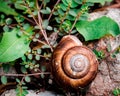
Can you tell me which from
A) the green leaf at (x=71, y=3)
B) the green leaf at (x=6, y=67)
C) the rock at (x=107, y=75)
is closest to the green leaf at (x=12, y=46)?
the green leaf at (x=6, y=67)

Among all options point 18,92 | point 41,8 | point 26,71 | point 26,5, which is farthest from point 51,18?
point 18,92

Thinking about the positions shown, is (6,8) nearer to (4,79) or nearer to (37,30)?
(37,30)

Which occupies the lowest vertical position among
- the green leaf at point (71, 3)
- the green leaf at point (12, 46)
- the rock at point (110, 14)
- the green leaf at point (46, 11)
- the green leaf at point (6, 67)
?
the green leaf at point (6, 67)

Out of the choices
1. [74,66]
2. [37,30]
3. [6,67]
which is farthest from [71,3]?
[6,67]

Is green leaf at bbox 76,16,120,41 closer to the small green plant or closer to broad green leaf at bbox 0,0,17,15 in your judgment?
the small green plant

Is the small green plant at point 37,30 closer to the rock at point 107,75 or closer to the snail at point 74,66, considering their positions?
the rock at point 107,75

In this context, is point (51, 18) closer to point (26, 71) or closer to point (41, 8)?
point (41, 8)
